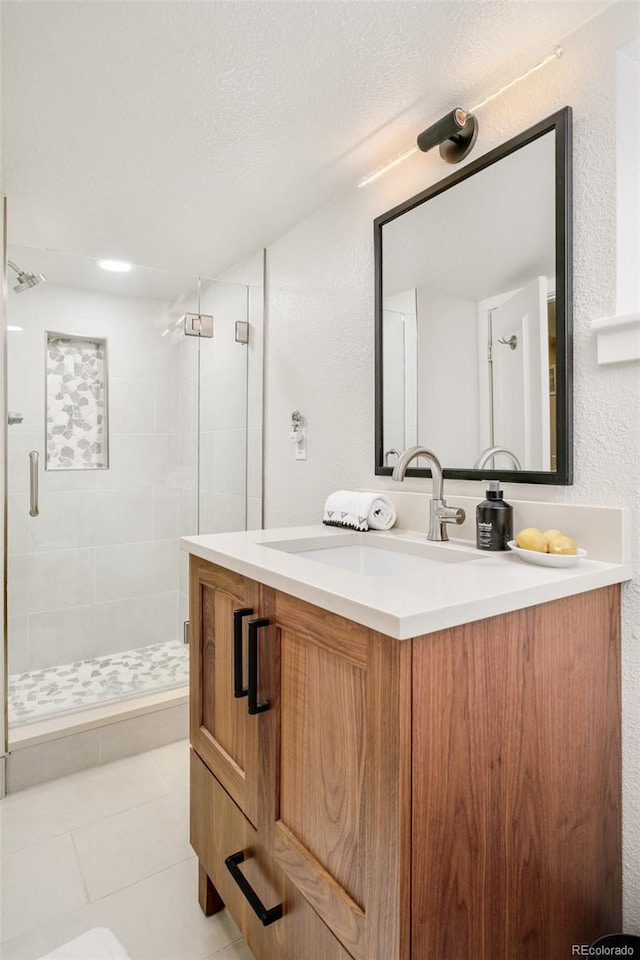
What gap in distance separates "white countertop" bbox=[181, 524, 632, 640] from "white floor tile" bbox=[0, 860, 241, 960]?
967 millimetres

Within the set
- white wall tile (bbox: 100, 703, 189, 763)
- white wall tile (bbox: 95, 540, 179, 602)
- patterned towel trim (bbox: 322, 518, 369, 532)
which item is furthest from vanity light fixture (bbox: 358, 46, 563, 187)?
white wall tile (bbox: 100, 703, 189, 763)

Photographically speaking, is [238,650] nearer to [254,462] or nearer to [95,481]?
[254,462]

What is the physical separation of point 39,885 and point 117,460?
171 cm

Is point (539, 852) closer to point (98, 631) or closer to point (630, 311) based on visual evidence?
point (630, 311)

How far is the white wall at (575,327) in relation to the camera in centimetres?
108

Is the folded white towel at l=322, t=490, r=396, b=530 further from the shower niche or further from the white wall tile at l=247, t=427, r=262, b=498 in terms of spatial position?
the shower niche

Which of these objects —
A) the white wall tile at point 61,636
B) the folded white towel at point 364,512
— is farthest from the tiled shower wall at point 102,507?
the folded white towel at point 364,512

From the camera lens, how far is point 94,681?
2.38 m

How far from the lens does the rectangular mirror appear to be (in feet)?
3.93

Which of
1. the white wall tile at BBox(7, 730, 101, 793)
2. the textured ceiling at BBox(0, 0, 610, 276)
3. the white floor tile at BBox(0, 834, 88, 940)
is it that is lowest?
the white floor tile at BBox(0, 834, 88, 940)

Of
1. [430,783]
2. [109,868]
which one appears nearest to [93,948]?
[109,868]

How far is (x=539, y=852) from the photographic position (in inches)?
35.4

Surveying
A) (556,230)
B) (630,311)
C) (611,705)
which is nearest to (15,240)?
(556,230)

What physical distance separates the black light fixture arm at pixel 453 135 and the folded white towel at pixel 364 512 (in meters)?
0.97
